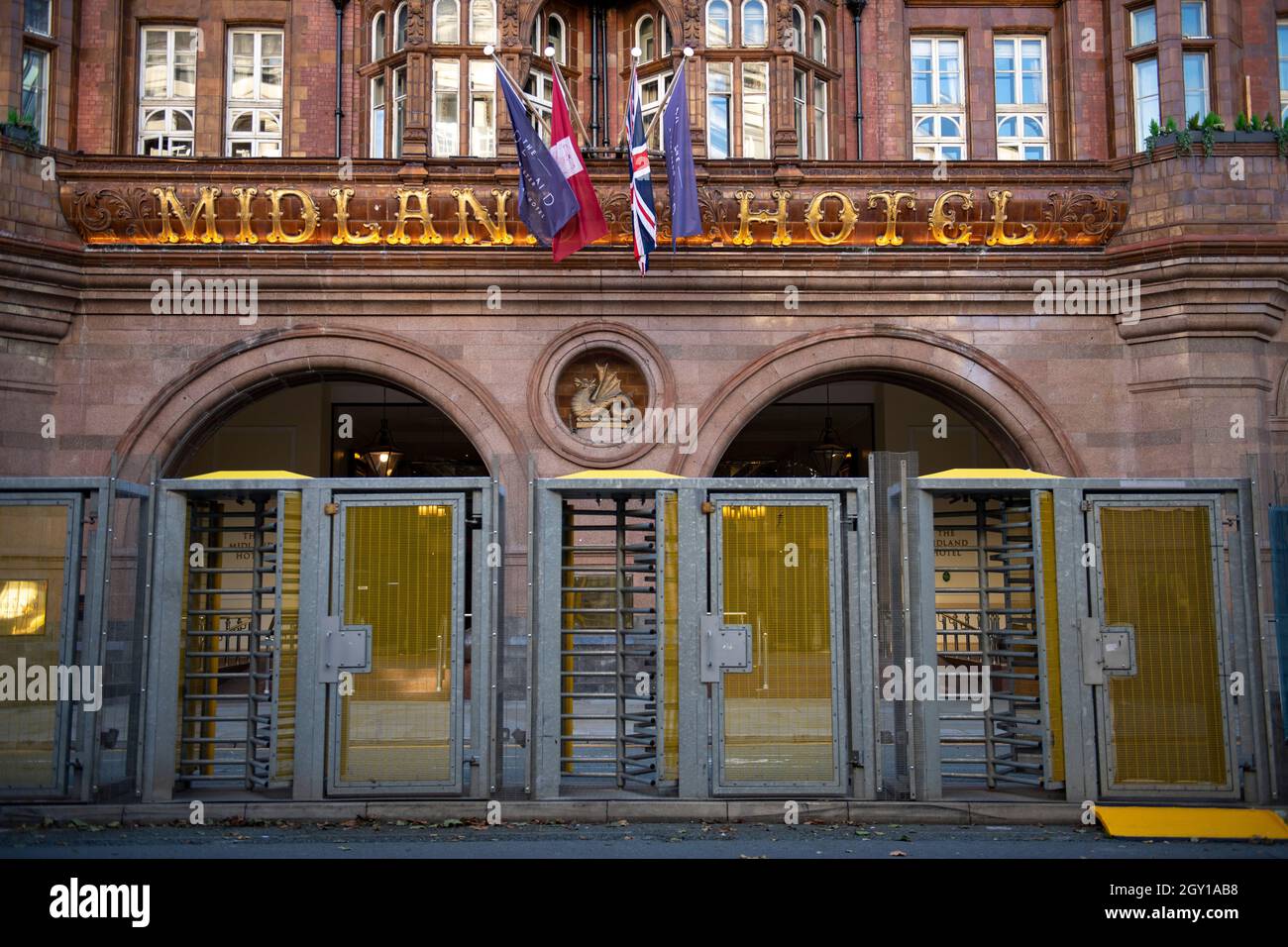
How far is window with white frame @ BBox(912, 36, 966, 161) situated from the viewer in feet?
63.0

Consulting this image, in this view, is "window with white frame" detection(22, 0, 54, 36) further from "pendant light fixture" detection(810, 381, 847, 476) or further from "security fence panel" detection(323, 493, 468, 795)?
"pendant light fixture" detection(810, 381, 847, 476)

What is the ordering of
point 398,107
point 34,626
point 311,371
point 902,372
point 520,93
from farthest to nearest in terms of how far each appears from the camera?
point 398,107, point 902,372, point 311,371, point 520,93, point 34,626

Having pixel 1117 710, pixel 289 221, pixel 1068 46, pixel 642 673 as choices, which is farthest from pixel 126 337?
pixel 1068 46

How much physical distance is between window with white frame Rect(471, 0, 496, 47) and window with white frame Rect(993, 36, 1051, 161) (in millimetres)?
7889

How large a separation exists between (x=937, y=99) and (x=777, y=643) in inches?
468

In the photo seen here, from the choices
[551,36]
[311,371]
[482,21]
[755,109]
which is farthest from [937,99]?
[311,371]

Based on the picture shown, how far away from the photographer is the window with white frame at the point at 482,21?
17938 millimetres

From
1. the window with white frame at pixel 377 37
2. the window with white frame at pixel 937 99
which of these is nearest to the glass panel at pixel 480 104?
the window with white frame at pixel 377 37

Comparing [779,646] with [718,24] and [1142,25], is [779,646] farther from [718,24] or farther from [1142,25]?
[1142,25]

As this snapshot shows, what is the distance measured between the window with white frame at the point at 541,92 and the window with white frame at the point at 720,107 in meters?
2.35

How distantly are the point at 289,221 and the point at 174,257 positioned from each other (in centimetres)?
160

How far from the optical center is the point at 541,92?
18172 mm

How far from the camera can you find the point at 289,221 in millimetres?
16500

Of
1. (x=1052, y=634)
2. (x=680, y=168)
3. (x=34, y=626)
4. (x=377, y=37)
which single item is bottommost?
(x=1052, y=634)
